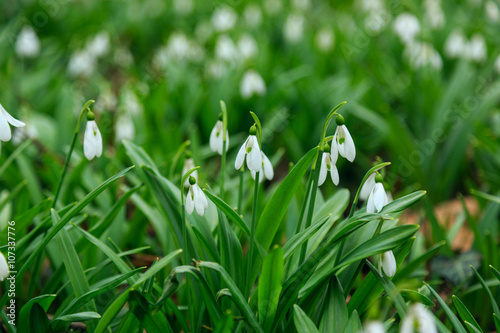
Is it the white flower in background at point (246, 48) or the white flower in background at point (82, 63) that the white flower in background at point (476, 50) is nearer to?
the white flower in background at point (246, 48)

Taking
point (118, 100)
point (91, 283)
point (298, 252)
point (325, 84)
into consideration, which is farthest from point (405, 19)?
point (91, 283)

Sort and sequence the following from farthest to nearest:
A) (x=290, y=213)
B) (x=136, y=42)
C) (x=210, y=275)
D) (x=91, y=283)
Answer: (x=136, y=42) → (x=290, y=213) → (x=91, y=283) → (x=210, y=275)

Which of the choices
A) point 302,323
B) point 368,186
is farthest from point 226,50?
point 302,323

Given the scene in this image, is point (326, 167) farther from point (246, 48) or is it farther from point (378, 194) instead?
point (246, 48)

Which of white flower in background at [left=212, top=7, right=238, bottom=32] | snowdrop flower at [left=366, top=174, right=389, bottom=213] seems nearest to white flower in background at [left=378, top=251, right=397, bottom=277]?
snowdrop flower at [left=366, top=174, right=389, bottom=213]

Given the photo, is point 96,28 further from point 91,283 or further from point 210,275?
point 210,275

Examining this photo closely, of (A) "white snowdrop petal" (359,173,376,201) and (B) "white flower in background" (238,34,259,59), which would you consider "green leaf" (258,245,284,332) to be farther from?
(B) "white flower in background" (238,34,259,59)
